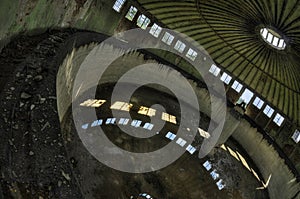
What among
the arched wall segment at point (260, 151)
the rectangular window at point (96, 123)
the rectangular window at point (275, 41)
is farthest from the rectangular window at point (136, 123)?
the rectangular window at point (275, 41)

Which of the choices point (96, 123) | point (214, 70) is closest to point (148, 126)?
point (96, 123)

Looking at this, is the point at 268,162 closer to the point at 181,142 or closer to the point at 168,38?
the point at 181,142

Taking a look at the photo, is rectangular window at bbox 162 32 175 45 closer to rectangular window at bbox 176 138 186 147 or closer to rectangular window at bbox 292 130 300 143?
rectangular window at bbox 176 138 186 147

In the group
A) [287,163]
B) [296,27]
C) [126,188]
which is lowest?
[126,188]

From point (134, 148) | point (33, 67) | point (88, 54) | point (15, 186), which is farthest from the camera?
point (134, 148)

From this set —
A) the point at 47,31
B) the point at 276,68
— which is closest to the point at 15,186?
the point at 47,31

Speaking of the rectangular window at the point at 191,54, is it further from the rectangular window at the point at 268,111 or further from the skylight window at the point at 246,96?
the rectangular window at the point at 268,111

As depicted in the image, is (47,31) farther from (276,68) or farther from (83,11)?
(276,68)
